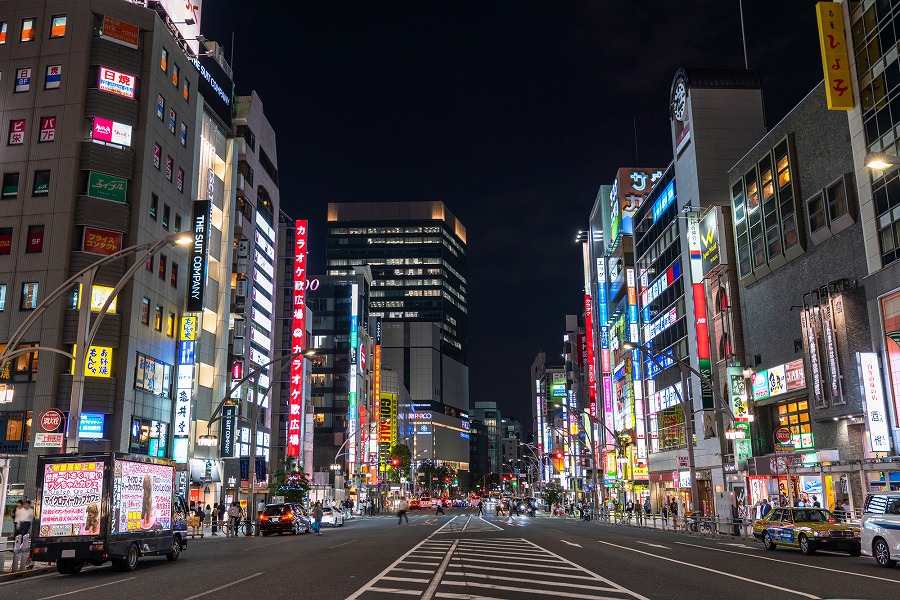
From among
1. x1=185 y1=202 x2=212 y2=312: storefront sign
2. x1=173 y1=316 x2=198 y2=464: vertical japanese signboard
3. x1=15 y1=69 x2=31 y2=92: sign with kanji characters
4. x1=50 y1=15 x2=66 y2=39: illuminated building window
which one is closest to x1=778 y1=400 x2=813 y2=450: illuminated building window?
x1=173 y1=316 x2=198 y2=464: vertical japanese signboard

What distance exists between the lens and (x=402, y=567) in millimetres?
20203

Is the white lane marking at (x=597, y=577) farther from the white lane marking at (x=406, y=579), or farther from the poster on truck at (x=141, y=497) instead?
the poster on truck at (x=141, y=497)

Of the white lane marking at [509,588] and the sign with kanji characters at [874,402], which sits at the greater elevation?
the sign with kanji characters at [874,402]

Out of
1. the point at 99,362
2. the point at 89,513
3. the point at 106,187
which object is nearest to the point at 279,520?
the point at 99,362

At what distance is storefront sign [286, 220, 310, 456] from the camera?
300 feet

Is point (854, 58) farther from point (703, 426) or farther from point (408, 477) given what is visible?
point (408, 477)

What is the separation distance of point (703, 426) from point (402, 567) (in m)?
46.2

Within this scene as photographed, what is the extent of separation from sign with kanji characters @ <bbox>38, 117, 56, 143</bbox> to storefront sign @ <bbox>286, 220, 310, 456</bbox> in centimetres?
4024

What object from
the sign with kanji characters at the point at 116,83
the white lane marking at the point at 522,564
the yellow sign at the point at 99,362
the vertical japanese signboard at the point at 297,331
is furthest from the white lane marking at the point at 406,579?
the vertical japanese signboard at the point at 297,331

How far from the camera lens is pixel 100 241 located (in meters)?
51.0

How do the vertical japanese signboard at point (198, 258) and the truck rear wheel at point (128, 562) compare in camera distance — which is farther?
the vertical japanese signboard at point (198, 258)

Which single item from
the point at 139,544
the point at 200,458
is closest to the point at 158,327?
the point at 200,458

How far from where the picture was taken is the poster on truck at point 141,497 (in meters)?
22.7

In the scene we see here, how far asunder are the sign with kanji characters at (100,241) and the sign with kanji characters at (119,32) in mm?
13826
